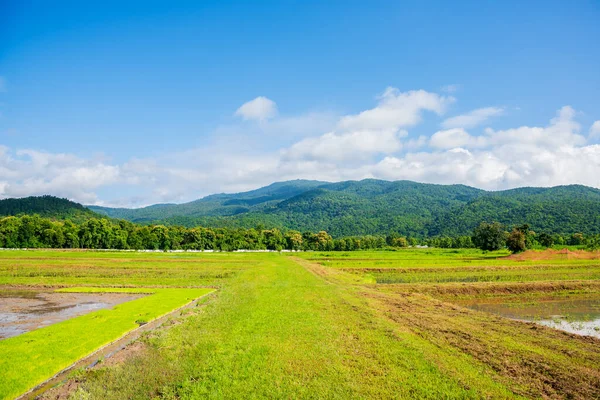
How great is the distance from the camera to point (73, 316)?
20719mm

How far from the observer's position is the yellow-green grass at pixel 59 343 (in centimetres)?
1106

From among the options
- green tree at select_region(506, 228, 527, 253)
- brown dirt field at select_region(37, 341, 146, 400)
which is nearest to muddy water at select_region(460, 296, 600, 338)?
brown dirt field at select_region(37, 341, 146, 400)

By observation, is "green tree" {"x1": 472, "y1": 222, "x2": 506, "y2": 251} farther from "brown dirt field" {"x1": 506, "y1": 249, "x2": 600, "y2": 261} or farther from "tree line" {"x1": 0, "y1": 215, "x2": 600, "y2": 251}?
"brown dirt field" {"x1": 506, "y1": 249, "x2": 600, "y2": 261}

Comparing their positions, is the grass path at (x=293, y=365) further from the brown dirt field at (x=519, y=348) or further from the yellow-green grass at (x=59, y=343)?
the yellow-green grass at (x=59, y=343)

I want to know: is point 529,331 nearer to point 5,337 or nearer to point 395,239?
point 5,337

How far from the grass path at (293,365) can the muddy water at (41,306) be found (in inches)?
331

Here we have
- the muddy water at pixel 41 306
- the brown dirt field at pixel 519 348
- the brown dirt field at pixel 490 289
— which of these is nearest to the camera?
the brown dirt field at pixel 519 348

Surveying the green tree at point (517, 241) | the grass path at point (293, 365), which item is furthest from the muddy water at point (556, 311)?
the green tree at point (517, 241)

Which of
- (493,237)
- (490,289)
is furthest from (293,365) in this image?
(493,237)

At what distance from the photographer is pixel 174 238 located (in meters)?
133

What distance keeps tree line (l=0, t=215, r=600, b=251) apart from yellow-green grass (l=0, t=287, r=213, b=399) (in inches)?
4007

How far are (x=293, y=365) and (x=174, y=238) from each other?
429 feet

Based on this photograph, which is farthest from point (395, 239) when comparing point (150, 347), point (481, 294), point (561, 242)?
point (150, 347)

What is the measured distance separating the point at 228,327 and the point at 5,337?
10.1 m
